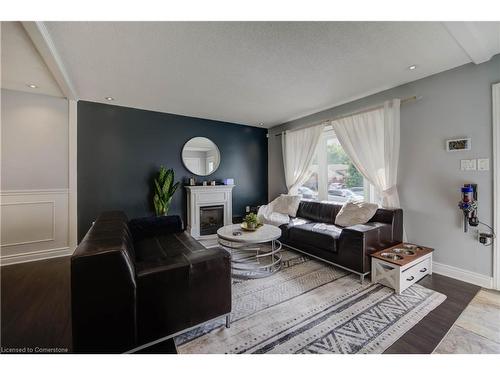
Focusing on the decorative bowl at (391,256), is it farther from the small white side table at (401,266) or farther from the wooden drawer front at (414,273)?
the wooden drawer front at (414,273)

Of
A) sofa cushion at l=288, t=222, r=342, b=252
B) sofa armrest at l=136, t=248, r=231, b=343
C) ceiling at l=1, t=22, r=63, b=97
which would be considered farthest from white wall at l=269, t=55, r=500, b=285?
ceiling at l=1, t=22, r=63, b=97

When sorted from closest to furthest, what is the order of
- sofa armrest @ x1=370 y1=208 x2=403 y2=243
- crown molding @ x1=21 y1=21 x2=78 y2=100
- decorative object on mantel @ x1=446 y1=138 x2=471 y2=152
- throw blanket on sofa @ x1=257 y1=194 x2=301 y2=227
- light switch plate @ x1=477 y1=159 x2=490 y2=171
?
crown molding @ x1=21 y1=21 x2=78 y2=100 < light switch plate @ x1=477 y1=159 x2=490 y2=171 < decorative object on mantel @ x1=446 y1=138 x2=471 y2=152 < sofa armrest @ x1=370 y1=208 x2=403 y2=243 < throw blanket on sofa @ x1=257 y1=194 x2=301 y2=227

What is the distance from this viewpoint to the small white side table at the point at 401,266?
2.09 m

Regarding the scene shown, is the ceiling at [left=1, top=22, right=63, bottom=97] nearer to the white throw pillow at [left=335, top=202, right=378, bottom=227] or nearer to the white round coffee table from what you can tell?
the white round coffee table

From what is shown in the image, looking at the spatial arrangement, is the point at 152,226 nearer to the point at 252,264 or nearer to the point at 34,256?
the point at 252,264

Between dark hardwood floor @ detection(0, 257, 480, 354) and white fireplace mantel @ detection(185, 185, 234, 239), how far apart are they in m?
1.89

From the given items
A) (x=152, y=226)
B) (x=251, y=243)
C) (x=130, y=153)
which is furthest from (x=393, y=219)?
(x=130, y=153)

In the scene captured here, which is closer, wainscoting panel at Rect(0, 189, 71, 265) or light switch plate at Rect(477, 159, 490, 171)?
light switch plate at Rect(477, 159, 490, 171)

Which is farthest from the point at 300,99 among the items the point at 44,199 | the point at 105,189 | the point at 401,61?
the point at 44,199

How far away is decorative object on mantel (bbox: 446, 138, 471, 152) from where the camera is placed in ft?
7.44

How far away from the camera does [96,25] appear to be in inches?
64.7

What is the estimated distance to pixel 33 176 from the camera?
296cm

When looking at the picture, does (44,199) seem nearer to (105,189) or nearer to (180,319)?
(105,189)

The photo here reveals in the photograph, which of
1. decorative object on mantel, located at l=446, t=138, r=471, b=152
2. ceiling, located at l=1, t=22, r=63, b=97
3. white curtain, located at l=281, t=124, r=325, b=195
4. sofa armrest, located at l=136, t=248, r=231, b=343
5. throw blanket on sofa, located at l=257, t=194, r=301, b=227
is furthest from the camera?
white curtain, located at l=281, t=124, r=325, b=195
